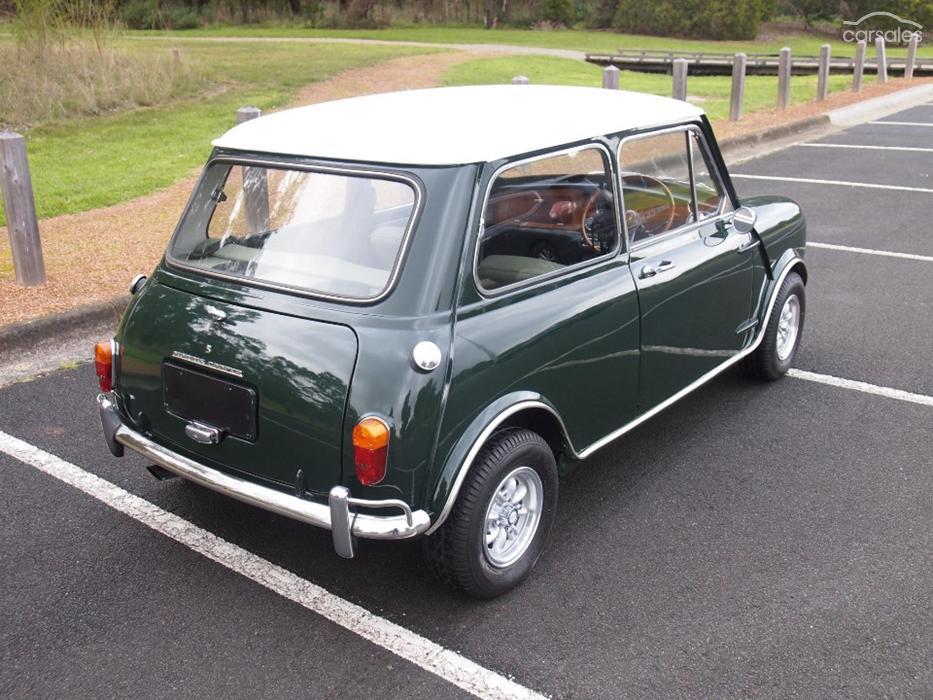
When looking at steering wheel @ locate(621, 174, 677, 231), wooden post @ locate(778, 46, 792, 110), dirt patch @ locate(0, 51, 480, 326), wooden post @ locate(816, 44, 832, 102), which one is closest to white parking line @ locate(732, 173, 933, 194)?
wooden post @ locate(778, 46, 792, 110)

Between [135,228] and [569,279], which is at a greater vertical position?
[569,279]

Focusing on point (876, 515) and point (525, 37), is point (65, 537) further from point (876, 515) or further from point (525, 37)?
point (525, 37)

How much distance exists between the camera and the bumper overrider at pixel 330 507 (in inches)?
120

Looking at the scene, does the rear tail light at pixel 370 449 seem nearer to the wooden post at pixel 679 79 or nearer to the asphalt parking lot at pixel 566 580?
the asphalt parking lot at pixel 566 580

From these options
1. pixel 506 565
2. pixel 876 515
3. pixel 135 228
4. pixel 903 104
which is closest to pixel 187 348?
pixel 506 565

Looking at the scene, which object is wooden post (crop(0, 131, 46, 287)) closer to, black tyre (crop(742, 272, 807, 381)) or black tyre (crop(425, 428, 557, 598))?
black tyre (crop(425, 428, 557, 598))

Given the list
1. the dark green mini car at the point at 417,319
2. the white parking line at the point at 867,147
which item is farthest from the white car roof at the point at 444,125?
the white parking line at the point at 867,147

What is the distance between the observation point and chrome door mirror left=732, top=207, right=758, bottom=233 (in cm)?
482

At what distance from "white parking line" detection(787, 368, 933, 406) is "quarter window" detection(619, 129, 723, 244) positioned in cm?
137

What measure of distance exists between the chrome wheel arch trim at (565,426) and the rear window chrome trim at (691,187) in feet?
1.94

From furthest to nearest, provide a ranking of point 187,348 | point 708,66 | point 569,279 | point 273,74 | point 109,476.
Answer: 1. point 708,66
2. point 273,74
3. point 109,476
4. point 569,279
5. point 187,348

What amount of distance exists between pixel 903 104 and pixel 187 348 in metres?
18.7

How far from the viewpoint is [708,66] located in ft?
102

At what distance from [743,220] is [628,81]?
16.1 m
